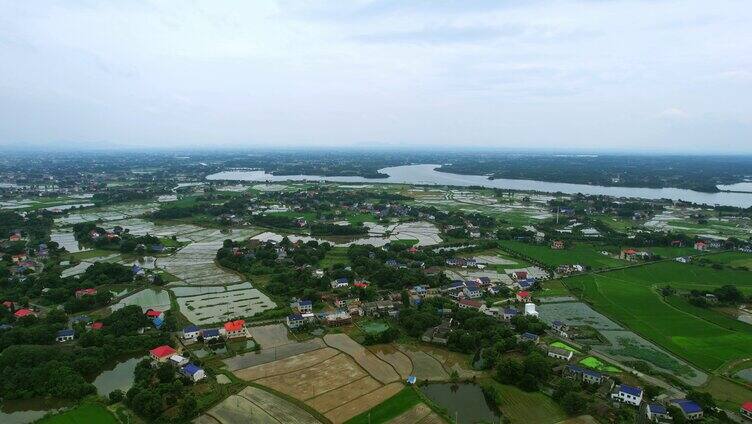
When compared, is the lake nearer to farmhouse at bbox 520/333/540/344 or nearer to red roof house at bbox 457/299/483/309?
red roof house at bbox 457/299/483/309

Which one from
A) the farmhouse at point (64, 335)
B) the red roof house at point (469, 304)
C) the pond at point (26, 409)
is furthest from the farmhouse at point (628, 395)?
the farmhouse at point (64, 335)

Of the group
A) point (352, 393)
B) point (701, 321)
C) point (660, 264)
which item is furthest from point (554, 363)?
point (660, 264)

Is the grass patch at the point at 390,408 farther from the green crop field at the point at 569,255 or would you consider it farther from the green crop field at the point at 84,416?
the green crop field at the point at 569,255

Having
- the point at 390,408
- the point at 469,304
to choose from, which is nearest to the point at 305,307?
the point at 469,304

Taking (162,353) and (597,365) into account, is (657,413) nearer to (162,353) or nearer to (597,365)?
(597,365)

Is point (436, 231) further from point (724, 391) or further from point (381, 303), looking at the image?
point (724, 391)

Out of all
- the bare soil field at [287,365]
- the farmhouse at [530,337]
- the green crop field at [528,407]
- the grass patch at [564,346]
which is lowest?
the bare soil field at [287,365]
